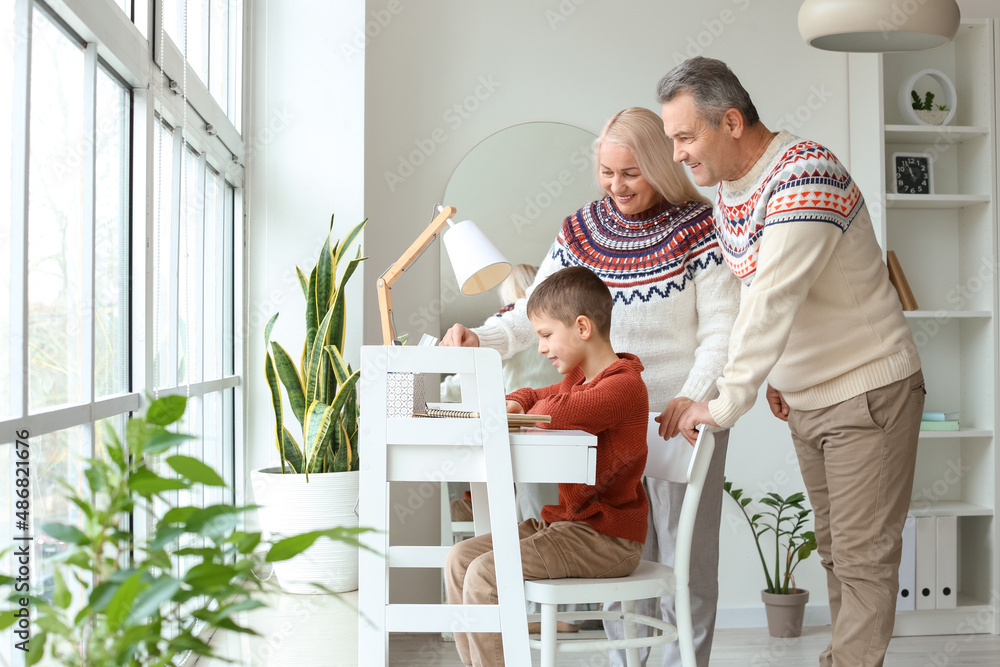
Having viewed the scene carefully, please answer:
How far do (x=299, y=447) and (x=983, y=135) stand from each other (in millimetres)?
2847

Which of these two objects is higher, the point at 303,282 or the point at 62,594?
the point at 303,282

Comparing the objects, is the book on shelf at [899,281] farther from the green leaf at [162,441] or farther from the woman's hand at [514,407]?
the green leaf at [162,441]

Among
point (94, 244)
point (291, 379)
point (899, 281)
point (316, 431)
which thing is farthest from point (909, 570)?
point (94, 244)

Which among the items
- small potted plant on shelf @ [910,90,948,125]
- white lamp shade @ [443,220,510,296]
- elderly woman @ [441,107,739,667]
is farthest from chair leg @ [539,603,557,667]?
small potted plant on shelf @ [910,90,948,125]

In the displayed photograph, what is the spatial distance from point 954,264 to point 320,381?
2.59 metres

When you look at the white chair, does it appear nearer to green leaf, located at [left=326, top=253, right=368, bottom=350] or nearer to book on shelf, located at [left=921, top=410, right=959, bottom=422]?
green leaf, located at [left=326, top=253, right=368, bottom=350]

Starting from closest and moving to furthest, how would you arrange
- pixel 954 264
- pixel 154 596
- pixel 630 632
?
pixel 154 596, pixel 630 632, pixel 954 264

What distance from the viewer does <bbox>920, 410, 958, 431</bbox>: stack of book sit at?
3342 millimetres

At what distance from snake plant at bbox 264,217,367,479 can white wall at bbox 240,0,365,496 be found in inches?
8.0

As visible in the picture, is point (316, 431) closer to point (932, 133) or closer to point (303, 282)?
point (303, 282)

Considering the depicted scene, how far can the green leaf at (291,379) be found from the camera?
2.70 m

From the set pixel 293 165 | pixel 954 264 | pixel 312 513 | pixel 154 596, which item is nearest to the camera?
pixel 154 596

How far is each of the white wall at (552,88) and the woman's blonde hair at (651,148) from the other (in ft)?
4.41

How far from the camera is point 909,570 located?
331 centimetres
